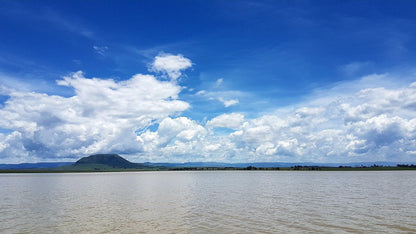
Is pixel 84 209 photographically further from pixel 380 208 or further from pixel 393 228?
pixel 380 208

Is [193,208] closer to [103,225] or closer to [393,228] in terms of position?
[103,225]

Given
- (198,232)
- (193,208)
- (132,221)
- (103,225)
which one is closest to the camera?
(198,232)

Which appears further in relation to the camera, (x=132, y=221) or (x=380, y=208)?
(x=380, y=208)

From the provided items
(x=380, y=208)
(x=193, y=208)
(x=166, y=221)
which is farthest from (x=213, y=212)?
(x=380, y=208)

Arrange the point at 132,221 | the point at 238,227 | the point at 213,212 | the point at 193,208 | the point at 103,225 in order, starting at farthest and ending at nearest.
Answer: the point at 193,208 < the point at 213,212 < the point at 132,221 < the point at 103,225 < the point at 238,227

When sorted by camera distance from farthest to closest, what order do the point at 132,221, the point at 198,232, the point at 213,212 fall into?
the point at 213,212, the point at 132,221, the point at 198,232

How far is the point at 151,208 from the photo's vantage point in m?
48.2

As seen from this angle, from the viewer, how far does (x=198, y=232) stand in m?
30.4

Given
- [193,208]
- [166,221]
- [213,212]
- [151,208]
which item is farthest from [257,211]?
[151,208]

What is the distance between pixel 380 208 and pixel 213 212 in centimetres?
2512

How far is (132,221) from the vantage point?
36906mm

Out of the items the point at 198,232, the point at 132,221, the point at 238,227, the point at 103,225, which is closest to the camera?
the point at 198,232

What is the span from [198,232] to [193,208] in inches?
678

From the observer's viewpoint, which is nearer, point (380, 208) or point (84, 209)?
point (380, 208)
